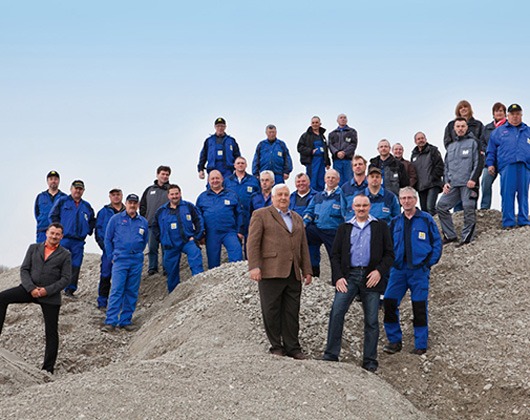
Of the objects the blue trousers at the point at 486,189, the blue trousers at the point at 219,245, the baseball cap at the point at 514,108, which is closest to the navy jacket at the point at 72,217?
the blue trousers at the point at 219,245

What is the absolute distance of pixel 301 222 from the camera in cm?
813

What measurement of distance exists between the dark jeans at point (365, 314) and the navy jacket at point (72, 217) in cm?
705

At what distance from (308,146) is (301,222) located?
28.0 ft

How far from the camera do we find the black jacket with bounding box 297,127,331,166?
647 inches

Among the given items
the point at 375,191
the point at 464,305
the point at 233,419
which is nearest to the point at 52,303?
the point at 233,419

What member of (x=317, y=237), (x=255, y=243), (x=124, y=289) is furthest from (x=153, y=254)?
(x=255, y=243)

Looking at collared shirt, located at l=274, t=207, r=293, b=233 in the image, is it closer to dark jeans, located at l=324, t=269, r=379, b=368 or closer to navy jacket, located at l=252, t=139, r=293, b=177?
dark jeans, located at l=324, t=269, r=379, b=368

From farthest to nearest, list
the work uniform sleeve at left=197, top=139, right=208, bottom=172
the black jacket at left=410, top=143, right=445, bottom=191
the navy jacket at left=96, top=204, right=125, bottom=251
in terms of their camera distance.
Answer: the work uniform sleeve at left=197, top=139, right=208, bottom=172, the black jacket at left=410, top=143, right=445, bottom=191, the navy jacket at left=96, top=204, right=125, bottom=251

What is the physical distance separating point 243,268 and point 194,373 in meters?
4.99

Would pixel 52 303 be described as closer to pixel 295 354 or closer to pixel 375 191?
pixel 295 354

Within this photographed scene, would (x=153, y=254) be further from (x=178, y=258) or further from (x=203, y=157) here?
(x=203, y=157)

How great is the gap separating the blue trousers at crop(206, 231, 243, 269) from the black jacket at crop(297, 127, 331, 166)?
4.08 metres

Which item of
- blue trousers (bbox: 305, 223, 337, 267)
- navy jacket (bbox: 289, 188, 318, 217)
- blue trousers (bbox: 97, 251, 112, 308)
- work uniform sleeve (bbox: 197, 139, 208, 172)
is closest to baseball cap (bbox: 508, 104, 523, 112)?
navy jacket (bbox: 289, 188, 318, 217)

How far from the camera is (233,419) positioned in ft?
19.9
